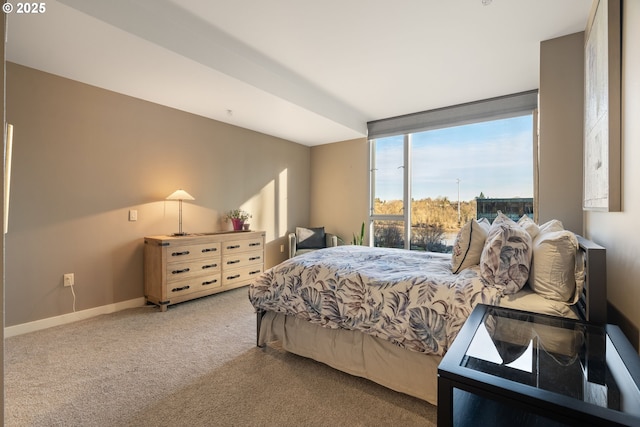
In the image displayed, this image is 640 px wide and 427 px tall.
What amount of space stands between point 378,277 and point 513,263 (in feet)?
2.41

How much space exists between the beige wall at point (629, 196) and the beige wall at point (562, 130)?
107cm

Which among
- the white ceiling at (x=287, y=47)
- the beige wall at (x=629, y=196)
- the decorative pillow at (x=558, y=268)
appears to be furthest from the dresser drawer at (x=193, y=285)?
the beige wall at (x=629, y=196)

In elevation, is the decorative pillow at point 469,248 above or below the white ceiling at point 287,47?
below

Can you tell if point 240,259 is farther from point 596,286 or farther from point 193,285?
point 596,286

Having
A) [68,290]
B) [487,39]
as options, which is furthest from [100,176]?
[487,39]

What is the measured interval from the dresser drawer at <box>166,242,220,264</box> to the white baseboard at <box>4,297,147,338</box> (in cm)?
69

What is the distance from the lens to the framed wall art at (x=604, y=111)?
1.35 metres

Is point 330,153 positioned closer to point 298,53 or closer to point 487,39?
point 298,53

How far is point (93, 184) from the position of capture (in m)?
2.99

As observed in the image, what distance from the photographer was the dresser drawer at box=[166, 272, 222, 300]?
3170 mm

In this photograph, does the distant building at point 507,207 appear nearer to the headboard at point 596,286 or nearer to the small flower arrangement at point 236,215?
the headboard at point 596,286

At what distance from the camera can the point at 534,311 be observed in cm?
137

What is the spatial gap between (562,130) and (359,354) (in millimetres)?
2380

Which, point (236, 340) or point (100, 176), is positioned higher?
point (100, 176)
